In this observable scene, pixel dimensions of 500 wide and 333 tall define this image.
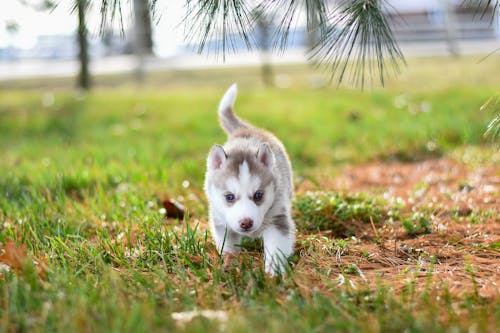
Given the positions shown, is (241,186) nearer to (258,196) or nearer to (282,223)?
(258,196)

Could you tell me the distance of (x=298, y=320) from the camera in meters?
2.32

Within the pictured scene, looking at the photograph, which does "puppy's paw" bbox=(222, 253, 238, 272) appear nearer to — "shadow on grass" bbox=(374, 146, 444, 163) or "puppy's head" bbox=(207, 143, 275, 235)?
"puppy's head" bbox=(207, 143, 275, 235)

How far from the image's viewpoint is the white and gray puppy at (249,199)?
3217 millimetres

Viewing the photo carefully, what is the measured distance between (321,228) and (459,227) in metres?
0.87

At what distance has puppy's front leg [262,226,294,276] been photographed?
3.11 metres

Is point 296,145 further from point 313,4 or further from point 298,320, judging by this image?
point 298,320

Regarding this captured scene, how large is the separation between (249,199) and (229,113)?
142cm

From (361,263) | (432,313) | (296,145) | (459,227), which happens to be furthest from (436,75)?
(432,313)

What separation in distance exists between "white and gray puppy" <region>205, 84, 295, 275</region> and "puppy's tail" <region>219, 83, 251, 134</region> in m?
0.82

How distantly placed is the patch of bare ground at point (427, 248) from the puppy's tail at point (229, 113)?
0.91 m

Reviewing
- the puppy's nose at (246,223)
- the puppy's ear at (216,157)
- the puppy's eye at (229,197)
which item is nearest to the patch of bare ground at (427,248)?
the puppy's nose at (246,223)

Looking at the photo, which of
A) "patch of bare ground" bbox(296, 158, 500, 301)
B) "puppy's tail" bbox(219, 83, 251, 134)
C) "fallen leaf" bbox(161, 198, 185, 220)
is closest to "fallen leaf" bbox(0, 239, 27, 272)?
"patch of bare ground" bbox(296, 158, 500, 301)

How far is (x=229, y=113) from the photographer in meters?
4.59

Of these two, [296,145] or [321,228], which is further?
[296,145]
